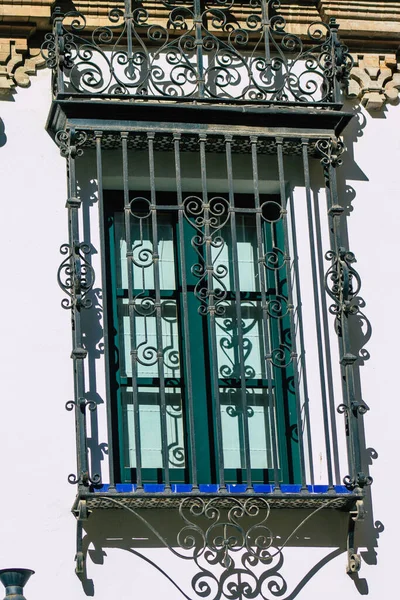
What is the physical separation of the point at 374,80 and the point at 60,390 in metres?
2.87

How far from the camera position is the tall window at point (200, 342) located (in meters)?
10.5

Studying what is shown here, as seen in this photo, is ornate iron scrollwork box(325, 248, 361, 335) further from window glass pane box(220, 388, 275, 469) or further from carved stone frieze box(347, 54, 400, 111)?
carved stone frieze box(347, 54, 400, 111)

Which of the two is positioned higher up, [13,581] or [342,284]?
[342,284]

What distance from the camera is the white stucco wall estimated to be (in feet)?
33.1

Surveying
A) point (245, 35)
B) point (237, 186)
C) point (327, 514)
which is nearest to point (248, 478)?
point (327, 514)

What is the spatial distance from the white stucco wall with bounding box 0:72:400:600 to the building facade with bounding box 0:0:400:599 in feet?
0.04

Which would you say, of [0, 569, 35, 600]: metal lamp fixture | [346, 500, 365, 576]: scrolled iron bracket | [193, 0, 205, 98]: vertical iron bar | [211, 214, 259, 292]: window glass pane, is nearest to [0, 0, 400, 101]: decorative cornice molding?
[193, 0, 205, 98]: vertical iron bar

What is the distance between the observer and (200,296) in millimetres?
10672

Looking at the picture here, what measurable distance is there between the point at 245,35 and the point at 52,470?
119 inches

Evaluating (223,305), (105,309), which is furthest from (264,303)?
(105,309)

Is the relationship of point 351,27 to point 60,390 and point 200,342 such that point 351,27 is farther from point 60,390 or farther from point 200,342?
point 60,390

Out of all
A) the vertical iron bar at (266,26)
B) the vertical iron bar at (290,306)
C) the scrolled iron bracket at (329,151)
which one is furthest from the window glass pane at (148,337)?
the vertical iron bar at (266,26)

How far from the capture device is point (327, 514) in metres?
10.4

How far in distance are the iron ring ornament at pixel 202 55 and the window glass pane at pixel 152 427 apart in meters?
1.79
